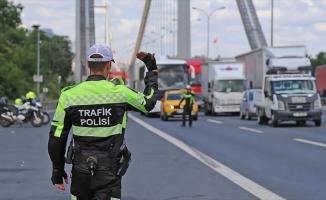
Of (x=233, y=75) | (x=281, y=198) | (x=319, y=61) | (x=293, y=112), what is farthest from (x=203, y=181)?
(x=319, y=61)

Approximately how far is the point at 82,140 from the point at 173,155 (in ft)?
40.0

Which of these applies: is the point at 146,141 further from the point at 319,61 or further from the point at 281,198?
the point at 319,61

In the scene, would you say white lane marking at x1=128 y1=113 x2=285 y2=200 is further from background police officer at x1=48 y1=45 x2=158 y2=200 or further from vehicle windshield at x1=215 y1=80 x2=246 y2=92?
vehicle windshield at x1=215 y1=80 x2=246 y2=92

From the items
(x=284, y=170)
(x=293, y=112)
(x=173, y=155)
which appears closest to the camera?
(x=284, y=170)

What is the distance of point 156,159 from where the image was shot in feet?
54.1

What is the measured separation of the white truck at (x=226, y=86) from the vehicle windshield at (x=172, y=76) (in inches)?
85.8

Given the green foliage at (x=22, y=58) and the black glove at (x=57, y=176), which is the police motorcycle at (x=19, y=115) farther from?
the green foliage at (x=22, y=58)

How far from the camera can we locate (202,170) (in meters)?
14.1

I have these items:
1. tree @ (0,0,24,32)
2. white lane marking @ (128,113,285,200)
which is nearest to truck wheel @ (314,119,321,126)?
white lane marking @ (128,113,285,200)

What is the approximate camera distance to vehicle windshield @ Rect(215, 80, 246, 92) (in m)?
47.8

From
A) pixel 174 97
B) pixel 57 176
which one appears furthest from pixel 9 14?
pixel 57 176

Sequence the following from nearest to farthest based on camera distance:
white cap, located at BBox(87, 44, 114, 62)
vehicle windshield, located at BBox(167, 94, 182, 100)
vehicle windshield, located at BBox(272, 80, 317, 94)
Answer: white cap, located at BBox(87, 44, 114, 62)
vehicle windshield, located at BBox(272, 80, 317, 94)
vehicle windshield, located at BBox(167, 94, 182, 100)

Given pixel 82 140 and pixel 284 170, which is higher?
pixel 82 140

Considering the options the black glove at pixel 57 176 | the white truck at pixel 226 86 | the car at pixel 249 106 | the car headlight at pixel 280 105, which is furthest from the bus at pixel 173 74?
the black glove at pixel 57 176
